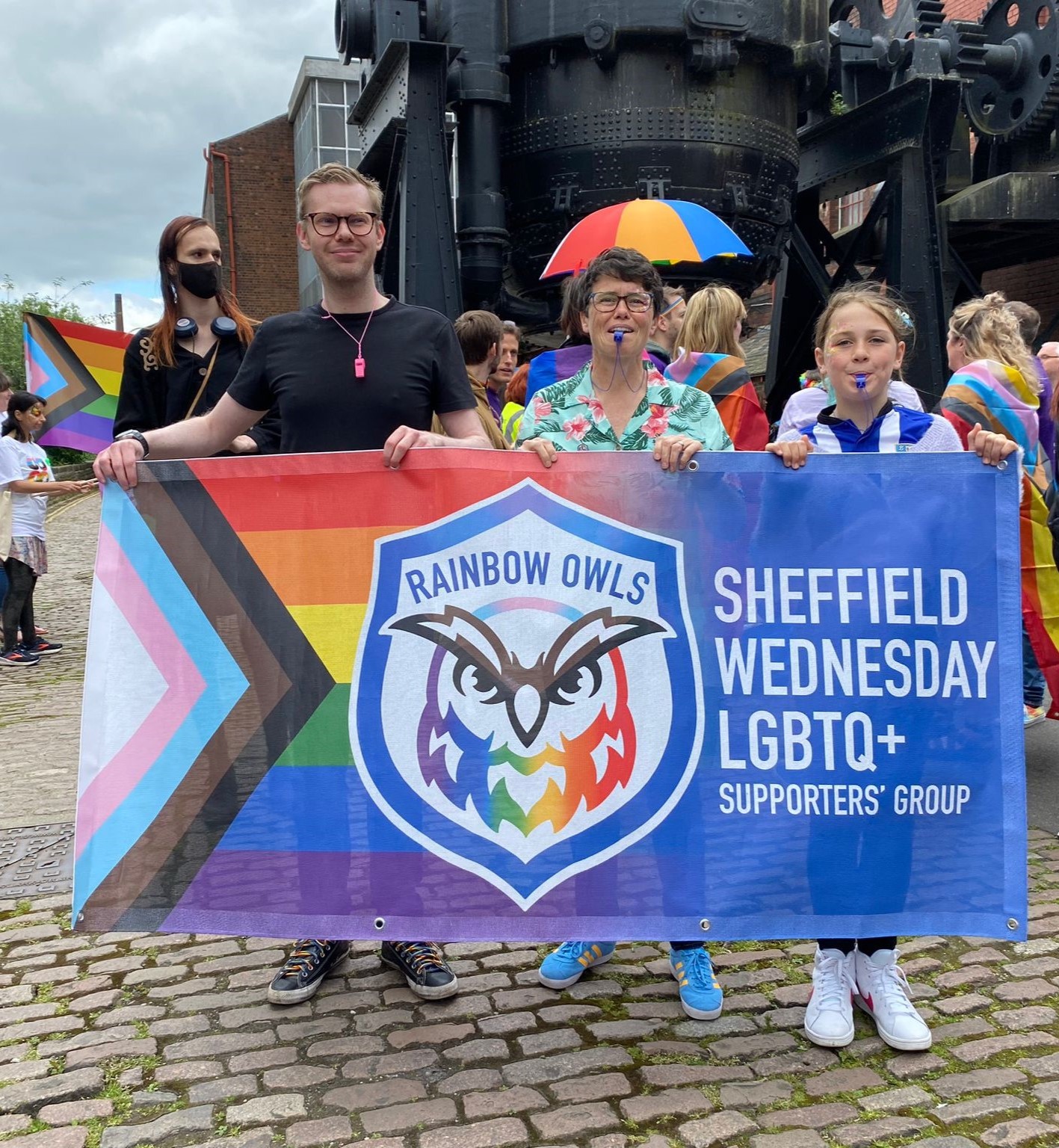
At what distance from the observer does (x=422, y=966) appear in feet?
10.3

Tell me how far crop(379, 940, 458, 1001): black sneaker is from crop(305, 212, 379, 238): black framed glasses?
2.00 meters

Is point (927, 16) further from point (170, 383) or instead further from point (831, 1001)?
point (831, 1001)

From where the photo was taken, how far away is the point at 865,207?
17.0 metres

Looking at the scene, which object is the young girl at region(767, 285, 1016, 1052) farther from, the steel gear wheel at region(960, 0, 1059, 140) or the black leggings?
the steel gear wheel at region(960, 0, 1059, 140)

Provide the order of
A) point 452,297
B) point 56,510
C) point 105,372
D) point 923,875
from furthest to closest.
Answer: point 56,510 → point 105,372 → point 452,297 → point 923,875

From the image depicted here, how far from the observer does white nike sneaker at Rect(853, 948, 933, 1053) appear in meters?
2.75

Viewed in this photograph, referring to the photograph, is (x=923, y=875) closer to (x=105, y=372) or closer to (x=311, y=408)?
(x=311, y=408)

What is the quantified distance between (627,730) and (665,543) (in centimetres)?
50

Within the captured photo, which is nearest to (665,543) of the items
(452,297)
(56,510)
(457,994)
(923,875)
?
(923,875)

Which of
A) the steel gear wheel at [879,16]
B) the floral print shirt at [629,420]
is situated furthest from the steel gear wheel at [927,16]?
the floral print shirt at [629,420]

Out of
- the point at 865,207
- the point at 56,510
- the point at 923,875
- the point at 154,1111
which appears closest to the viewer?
the point at 154,1111

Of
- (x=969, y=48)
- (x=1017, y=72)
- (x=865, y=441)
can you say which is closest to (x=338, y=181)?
(x=865, y=441)

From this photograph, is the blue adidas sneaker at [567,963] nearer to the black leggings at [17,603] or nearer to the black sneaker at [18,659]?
the black leggings at [17,603]

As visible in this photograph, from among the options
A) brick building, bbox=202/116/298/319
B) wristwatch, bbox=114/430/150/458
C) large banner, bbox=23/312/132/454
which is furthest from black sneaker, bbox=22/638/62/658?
brick building, bbox=202/116/298/319
